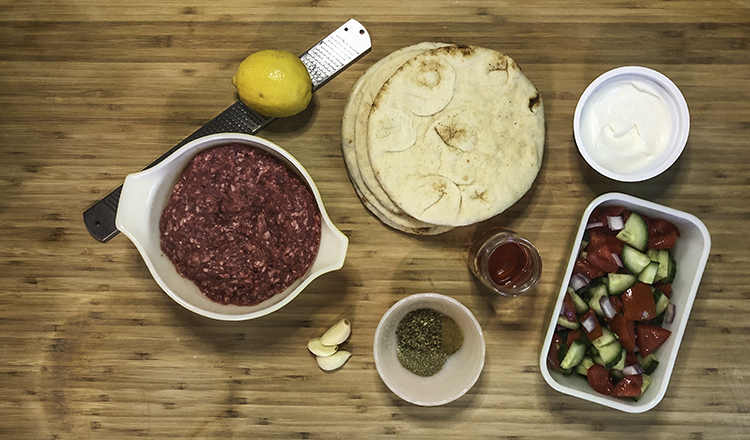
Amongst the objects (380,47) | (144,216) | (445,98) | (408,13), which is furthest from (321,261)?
(408,13)

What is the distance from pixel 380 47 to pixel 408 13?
16 centimetres

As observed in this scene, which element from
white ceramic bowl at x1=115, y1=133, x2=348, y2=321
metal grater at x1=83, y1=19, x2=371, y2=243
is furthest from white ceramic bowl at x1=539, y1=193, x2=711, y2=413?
metal grater at x1=83, y1=19, x2=371, y2=243

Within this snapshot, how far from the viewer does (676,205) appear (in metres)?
1.85

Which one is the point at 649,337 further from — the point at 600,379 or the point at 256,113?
the point at 256,113

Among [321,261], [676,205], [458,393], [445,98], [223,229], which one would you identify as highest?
[445,98]

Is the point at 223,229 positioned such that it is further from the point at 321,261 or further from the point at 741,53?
the point at 741,53

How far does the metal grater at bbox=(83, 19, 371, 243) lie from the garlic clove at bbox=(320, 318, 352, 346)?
75 cm

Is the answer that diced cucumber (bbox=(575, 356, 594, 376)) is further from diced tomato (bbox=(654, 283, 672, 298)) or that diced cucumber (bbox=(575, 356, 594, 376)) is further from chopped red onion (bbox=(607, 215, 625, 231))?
chopped red onion (bbox=(607, 215, 625, 231))

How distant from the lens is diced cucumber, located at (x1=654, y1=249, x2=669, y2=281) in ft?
5.71

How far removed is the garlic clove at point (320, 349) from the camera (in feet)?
5.80

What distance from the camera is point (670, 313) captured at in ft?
5.74

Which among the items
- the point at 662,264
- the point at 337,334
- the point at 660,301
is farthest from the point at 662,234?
the point at 337,334

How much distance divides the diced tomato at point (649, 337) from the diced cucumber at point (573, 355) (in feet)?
0.66

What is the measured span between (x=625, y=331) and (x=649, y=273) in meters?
0.22
